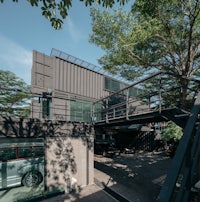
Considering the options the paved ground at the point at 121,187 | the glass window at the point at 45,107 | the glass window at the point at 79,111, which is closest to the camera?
the paved ground at the point at 121,187

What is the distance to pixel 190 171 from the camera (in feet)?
5.77

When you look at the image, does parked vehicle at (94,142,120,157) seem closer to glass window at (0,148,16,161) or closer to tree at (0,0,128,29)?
glass window at (0,148,16,161)

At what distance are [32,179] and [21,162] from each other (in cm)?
89

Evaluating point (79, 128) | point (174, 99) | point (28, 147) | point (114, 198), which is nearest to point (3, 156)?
point (28, 147)

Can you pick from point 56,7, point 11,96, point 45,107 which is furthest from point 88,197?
point 11,96

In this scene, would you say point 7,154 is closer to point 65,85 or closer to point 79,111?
point 79,111

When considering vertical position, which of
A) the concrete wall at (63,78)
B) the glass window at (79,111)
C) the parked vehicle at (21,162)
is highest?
the concrete wall at (63,78)

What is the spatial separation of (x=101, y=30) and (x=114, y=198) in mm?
9250

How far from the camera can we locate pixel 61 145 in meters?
7.31

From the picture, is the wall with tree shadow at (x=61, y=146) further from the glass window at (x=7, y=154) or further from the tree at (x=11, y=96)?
the tree at (x=11, y=96)

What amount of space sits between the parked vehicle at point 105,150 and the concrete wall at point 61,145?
277 inches

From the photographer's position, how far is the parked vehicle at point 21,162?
5918mm

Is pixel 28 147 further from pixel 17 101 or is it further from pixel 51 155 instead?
pixel 17 101

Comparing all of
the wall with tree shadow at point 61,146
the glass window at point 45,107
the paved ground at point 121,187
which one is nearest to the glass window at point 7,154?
the wall with tree shadow at point 61,146
